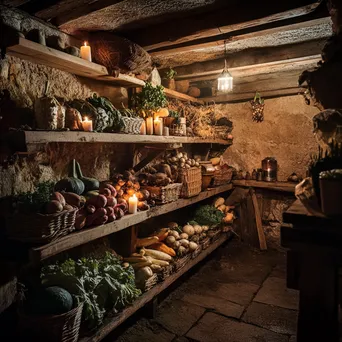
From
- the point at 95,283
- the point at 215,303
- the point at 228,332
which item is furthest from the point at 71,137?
A: the point at 215,303

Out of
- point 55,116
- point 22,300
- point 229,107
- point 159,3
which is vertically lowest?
point 22,300

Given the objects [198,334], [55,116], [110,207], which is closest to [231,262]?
[198,334]

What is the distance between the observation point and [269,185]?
5828 millimetres

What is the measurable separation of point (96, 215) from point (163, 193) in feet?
4.00

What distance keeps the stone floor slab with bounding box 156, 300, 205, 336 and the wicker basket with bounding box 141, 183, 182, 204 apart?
4.44ft

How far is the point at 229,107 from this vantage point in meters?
6.43

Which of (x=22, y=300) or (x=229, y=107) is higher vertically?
(x=229, y=107)

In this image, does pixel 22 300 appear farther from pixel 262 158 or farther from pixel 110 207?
pixel 262 158

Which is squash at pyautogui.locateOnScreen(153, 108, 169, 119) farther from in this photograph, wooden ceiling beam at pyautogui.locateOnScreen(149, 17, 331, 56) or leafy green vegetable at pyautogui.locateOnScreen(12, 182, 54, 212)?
leafy green vegetable at pyautogui.locateOnScreen(12, 182, 54, 212)

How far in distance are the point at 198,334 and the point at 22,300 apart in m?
1.90

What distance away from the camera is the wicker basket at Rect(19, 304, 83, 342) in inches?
89.9

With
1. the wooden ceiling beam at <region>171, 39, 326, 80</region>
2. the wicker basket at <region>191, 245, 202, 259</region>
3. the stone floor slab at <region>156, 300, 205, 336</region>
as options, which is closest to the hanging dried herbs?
the wooden ceiling beam at <region>171, 39, 326, 80</region>

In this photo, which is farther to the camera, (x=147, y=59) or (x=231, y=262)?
(x=231, y=262)

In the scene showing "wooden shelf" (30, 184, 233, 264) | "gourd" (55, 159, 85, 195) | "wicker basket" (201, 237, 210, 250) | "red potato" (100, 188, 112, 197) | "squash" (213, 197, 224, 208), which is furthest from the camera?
"squash" (213, 197, 224, 208)
